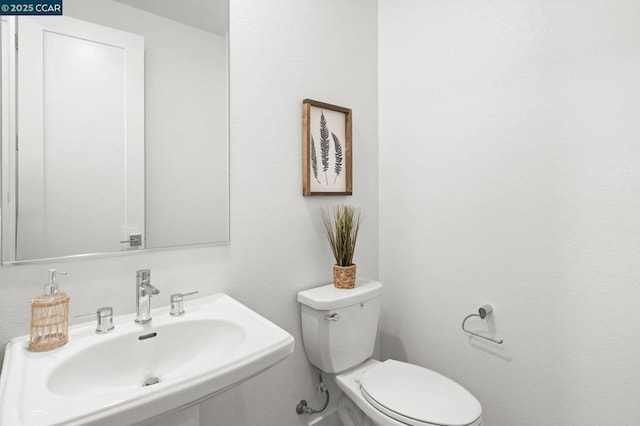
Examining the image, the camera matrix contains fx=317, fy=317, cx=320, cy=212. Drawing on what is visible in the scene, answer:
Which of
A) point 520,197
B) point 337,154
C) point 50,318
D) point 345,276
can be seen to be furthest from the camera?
point 337,154

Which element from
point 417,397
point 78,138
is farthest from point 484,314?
point 78,138

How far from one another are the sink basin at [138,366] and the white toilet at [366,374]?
1.29 feet

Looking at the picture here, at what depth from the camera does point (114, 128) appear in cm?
98

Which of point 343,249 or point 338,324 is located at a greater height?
point 343,249

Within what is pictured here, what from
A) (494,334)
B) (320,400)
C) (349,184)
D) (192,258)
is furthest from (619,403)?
(192,258)

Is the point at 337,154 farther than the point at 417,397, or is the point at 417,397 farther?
the point at 337,154

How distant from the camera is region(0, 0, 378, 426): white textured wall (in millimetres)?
1136

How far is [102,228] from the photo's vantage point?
38.1 inches

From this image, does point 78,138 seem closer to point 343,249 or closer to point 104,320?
point 104,320

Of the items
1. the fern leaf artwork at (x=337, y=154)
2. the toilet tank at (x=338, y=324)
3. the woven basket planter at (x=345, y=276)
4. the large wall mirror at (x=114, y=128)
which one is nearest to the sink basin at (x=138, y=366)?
the large wall mirror at (x=114, y=128)

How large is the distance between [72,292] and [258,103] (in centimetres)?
89

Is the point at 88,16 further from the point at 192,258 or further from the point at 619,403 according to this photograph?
the point at 619,403

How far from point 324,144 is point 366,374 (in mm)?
1004

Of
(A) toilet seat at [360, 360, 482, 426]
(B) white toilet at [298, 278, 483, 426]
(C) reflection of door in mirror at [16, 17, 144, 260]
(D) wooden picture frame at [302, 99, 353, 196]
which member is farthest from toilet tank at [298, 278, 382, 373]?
(C) reflection of door in mirror at [16, 17, 144, 260]
